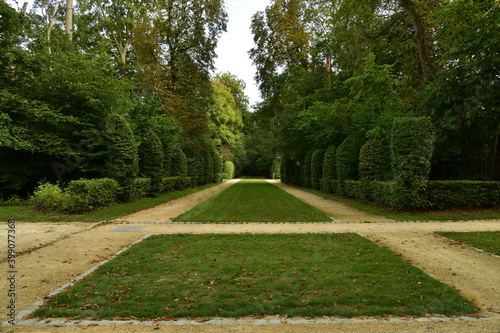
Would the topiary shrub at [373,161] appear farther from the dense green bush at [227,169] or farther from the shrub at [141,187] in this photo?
the dense green bush at [227,169]

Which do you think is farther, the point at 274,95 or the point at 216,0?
the point at 274,95

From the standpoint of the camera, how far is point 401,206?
973cm

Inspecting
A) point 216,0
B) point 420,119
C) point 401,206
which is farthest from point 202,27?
point 401,206

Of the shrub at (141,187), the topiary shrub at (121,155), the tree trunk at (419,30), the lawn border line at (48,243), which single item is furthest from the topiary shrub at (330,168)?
the lawn border line at (48,243)

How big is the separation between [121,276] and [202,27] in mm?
22040

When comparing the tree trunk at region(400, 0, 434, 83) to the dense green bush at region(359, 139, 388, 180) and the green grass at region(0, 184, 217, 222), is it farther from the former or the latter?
the green grass at region(0, 184, 217, 222)

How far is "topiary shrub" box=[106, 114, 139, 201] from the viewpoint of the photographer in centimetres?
1199

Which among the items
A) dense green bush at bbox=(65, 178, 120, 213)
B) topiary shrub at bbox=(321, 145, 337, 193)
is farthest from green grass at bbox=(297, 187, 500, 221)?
dense green bush at bbox=(65, 178, 120, 213)

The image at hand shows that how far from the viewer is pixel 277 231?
723 cm

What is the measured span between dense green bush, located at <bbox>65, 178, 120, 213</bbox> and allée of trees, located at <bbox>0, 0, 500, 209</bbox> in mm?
1676

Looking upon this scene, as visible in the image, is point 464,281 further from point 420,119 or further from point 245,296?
point 420,119

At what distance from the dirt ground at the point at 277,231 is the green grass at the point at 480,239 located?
1.08 feet

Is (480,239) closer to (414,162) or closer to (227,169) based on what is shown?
(414,162)

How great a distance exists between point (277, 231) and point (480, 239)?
4517 millimetres
